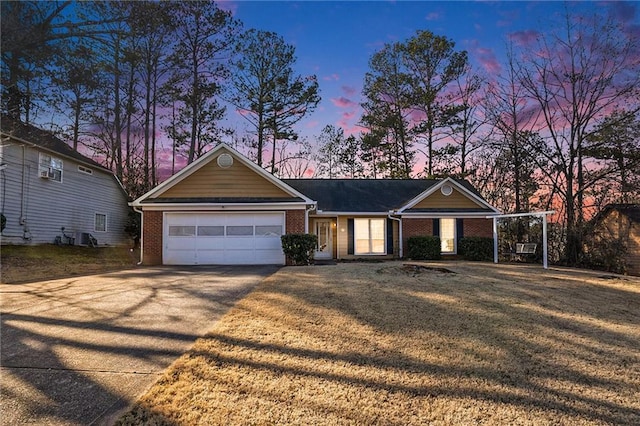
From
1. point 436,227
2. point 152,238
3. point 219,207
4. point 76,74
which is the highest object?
point 76,74

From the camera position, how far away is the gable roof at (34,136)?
33.5 ft

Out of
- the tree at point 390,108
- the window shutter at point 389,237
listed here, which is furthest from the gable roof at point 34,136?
the tree at point 390,108

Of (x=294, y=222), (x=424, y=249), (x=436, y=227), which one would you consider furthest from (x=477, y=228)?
(x=294, y=222)

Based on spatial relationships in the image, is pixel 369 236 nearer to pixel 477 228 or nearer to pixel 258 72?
pixel 477 228

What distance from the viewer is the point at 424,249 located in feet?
55.6

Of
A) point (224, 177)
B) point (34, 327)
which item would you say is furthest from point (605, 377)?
point (224, 177)

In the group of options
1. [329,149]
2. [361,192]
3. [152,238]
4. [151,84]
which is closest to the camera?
[152,238]

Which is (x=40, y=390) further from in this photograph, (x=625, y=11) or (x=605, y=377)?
(x=625, y=11)

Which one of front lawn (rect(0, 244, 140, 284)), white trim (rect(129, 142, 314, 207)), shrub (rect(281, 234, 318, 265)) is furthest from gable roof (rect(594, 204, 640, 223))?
front lawn (rect(0, 244, 140, 284))

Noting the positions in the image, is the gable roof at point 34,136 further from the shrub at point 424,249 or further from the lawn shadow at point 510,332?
the shrub at point 424,249

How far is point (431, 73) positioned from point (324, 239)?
51.0ft

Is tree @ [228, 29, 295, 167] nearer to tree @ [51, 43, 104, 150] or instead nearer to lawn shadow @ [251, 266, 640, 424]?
tree @ [51, 43, 104, 150]

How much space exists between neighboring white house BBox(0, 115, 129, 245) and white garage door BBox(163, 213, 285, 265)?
533 cm

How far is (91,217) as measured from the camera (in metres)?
19.8
